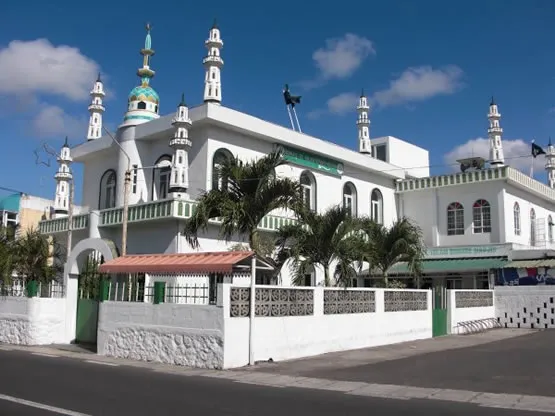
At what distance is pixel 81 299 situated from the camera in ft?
63.8

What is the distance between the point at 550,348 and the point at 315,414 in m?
11.7

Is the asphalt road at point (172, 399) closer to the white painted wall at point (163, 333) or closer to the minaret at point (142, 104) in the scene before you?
the white painted wall at point (163, 333)

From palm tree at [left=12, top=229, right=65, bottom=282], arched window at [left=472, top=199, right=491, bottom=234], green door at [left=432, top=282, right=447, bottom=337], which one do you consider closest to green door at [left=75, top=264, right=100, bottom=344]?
palm tree at [left=12, top=229, right=65, bottom=282]

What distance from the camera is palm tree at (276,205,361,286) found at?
16984mm

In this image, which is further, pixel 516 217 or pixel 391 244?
pixel 516 217

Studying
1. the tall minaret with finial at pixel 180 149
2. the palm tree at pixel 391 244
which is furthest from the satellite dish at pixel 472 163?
the tall minaret with finial at pixel 180 149

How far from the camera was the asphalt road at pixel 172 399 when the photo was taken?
313 inches

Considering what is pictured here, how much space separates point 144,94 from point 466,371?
66.4 feet

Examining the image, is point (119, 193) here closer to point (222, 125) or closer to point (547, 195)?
point (222, 125)

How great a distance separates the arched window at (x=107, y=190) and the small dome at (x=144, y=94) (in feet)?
11.9

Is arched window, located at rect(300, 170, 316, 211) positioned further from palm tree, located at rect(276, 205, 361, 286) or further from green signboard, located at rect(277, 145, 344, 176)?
palm tree, located at rect(276, 205, 361, 286)

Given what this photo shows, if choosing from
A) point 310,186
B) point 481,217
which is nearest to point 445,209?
point 481,217

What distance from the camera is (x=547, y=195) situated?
3588cm

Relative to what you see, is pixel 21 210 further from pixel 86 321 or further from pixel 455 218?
pixel 455 218
